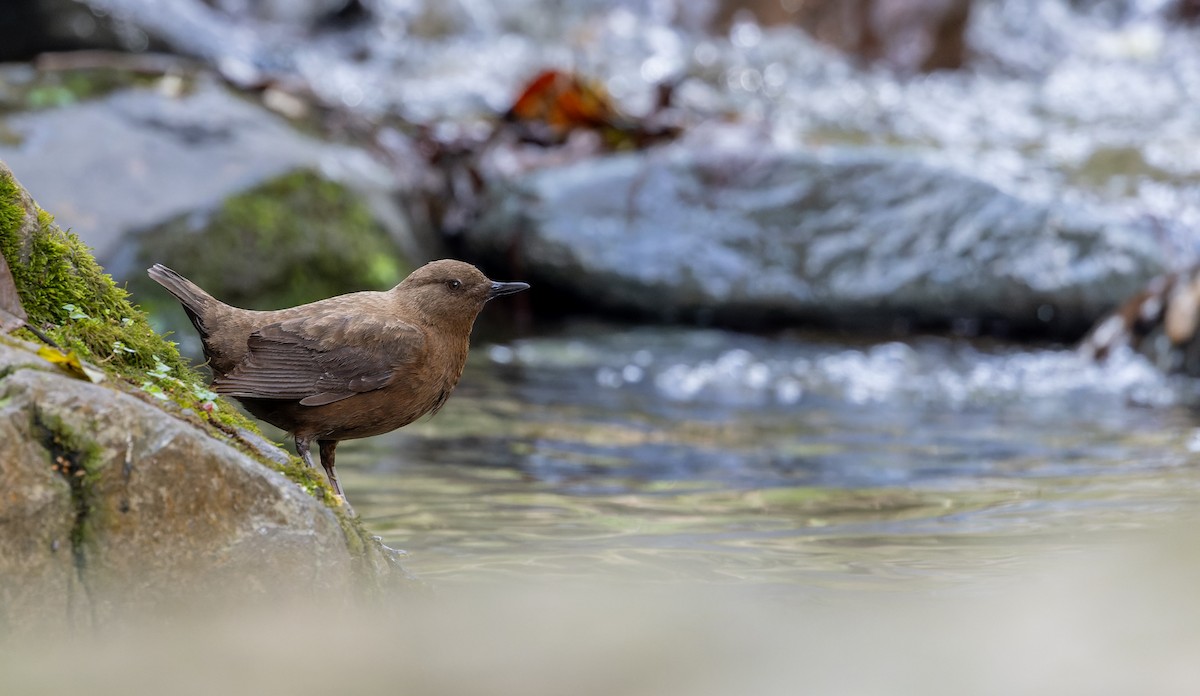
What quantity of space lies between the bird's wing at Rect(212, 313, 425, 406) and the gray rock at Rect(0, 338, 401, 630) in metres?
1.05

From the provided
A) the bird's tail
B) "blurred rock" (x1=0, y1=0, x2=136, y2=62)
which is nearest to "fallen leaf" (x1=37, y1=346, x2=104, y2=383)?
the bird's tail

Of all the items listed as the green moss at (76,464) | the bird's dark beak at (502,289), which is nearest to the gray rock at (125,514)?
the green moss at (76,464)

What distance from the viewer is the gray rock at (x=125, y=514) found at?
8.82 ft

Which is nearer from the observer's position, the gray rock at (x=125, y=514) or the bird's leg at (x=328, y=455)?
the gray rock at (x=125, y=514)

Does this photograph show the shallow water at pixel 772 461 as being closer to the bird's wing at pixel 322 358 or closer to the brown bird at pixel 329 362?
the brown bird at pixel 329 362

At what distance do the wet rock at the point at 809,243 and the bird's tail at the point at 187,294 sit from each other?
18.3ft

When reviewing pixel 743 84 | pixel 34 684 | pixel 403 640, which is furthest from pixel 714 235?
pixel 34 684

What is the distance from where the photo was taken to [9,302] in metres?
3.13

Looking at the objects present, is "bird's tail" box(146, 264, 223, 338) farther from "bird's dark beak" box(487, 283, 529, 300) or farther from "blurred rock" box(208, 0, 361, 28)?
"blurred rock" box(208, 0, 361, 28)

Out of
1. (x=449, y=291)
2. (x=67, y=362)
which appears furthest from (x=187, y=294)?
(x=67, y=362)

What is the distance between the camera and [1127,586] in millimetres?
3439

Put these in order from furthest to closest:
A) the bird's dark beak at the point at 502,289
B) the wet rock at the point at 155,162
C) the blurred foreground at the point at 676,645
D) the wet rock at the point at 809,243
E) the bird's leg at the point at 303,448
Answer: the wet rock at the point at 809,243, the wet rock at the point at 155,162, the bird's dark beak at the point at 502,289, the bird's leg at the point at 303,448, the blurred foreground at the point at 676,645

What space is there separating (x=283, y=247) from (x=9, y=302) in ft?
17.8

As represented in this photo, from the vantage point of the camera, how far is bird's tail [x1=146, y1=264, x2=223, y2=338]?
4148 mm
